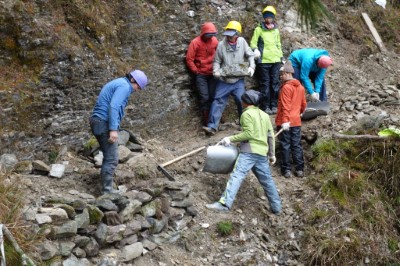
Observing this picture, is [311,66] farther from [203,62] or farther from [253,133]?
[253,133]

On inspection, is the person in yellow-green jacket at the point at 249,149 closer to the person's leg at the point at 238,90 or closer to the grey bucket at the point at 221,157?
the grey bucket at the point at 221,157

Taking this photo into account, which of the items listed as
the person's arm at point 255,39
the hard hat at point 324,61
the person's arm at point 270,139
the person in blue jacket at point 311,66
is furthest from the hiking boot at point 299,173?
the person's arm at point 255,39

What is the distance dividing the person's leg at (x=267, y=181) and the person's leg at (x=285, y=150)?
952mm

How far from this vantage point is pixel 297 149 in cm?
920

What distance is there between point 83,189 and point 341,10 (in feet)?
27.6

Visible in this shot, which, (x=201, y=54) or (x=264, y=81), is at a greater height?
(x=201, y=54)

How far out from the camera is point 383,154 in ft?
30.3

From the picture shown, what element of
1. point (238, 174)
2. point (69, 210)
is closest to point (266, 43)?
point (238, 174)

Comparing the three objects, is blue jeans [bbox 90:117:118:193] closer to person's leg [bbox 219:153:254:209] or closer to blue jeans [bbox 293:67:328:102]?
person's leg [bbox 219:153:254:209]

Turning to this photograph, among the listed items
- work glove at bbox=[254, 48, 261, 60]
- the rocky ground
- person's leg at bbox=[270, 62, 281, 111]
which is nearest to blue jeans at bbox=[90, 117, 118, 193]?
the rocky ground

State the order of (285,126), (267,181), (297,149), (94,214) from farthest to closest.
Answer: (297,149)
(285,126)
(267,181)
(94,214)

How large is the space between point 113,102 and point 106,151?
631 mm

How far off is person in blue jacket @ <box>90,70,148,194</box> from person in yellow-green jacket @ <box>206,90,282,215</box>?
1429 millimetres

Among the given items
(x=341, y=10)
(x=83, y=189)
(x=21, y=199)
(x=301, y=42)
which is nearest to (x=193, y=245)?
(x=83, y=189)
